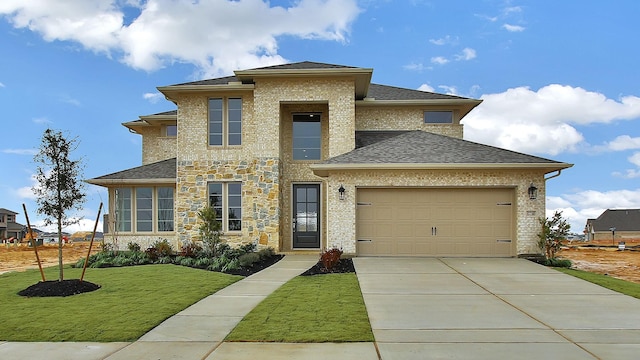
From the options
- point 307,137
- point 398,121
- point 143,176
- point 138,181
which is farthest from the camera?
point 398,121

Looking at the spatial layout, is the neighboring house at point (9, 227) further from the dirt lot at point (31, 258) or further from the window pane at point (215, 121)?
the window pane at point (215, 121)

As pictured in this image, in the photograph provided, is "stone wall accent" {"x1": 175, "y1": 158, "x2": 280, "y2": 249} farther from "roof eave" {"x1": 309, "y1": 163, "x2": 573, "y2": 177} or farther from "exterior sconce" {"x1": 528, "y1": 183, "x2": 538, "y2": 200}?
"exterior sconce" {"x1": 528, "y1": 183, "x2": 538, "y2": 200}

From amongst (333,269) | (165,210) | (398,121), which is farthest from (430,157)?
(165,210)

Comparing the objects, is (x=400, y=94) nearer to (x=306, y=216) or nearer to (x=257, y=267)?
(x=306, y=216)

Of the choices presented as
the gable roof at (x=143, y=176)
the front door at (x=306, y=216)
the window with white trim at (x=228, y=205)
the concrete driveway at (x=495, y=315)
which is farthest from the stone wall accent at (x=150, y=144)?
the concrete driveway at (x=495, y=315)

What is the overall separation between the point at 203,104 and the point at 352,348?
535 inches

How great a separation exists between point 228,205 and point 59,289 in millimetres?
7859

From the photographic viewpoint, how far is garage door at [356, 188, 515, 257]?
588 inches

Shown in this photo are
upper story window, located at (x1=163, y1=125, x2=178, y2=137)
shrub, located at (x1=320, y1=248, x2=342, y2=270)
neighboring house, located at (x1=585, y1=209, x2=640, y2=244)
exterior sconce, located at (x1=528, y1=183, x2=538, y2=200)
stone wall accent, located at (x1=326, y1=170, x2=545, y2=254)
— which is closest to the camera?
shrub, located at (x1=320, y1=248, x2=342, y2=270)

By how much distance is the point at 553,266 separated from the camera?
13.8 meters

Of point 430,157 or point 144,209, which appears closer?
point 430,157

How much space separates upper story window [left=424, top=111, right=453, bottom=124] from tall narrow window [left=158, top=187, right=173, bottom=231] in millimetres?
10830

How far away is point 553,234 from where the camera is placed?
47.2ft

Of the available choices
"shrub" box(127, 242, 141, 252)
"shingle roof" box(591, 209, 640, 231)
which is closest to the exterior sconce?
"shrub" box(127, 242, 141, 252)
